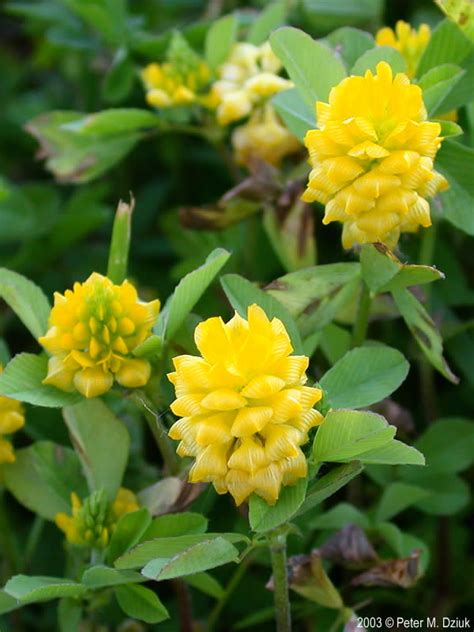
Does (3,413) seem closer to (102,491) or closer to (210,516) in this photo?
(102,491)

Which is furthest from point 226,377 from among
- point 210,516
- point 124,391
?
point 210,516

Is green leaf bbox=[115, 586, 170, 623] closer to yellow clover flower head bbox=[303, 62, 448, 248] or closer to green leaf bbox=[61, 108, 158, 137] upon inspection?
yellow clover flower head bbox=[303, 62, 448, 248]

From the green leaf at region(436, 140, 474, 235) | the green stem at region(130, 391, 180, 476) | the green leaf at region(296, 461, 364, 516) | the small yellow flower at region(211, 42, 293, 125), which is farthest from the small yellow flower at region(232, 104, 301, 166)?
the green leaf at region(296, 461, 364, 516)

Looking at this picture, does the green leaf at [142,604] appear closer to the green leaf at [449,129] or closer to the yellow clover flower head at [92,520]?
the yellow clover flower head at [92,520]

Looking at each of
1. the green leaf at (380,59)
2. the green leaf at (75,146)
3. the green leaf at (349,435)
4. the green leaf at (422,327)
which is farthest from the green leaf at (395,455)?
the green leaf at (75,146)

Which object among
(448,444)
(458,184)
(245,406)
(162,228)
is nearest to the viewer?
(245,406)

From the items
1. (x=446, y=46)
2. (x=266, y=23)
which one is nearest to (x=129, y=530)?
(x=446, y=46)

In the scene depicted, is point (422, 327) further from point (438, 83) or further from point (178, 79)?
point (178, 79)
